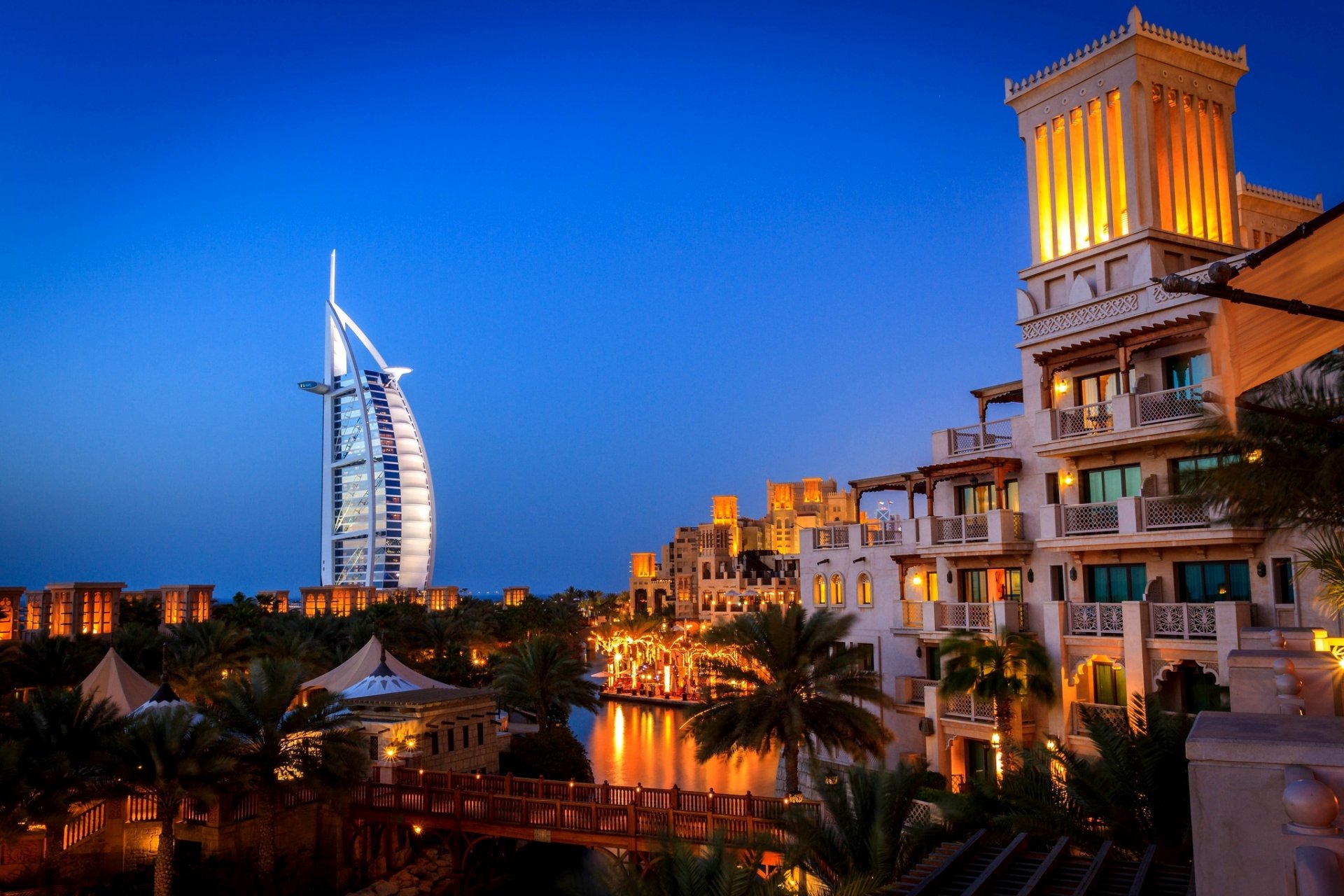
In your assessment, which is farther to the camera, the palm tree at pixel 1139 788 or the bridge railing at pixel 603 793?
the bridge railing at pixel 603 793

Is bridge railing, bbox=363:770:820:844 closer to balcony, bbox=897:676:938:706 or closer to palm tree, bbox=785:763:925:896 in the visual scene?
palm tree, bbox=785:763:925:896

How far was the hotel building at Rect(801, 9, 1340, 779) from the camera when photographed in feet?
71.5

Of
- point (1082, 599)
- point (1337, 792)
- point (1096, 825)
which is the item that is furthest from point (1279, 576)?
point (1337, 792)

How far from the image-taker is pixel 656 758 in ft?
159

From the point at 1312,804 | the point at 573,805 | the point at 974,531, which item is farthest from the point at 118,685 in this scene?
the point at 1312,804

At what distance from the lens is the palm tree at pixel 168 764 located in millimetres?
21781

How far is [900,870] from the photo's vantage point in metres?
Answer: 15.0

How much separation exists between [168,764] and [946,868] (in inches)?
688

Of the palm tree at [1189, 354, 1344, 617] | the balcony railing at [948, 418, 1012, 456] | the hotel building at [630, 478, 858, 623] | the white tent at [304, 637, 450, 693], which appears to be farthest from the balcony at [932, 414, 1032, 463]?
the hotel building at [630, 478, 858, 623]

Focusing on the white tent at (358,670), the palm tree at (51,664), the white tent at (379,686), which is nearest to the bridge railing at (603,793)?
the white tent at (379,686)

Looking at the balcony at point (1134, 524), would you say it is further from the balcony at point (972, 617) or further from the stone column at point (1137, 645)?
the balcony at point (972, 617)

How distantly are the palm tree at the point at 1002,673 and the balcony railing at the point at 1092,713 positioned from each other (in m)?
0.54

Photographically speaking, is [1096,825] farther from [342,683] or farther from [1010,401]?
[342,683]

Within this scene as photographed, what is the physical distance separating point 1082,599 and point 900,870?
11696mm
